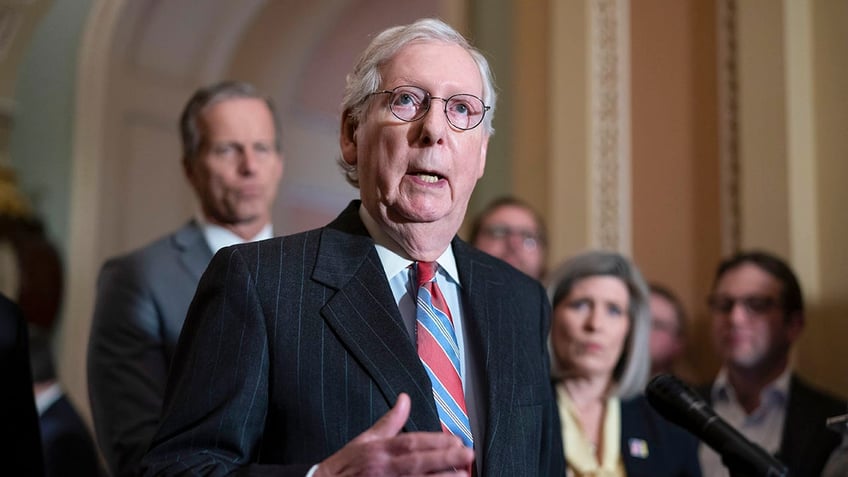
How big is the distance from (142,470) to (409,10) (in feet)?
23.7

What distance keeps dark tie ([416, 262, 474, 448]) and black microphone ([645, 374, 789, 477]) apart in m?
0.36

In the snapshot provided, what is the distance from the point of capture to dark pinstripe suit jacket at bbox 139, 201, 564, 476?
5.60 ft

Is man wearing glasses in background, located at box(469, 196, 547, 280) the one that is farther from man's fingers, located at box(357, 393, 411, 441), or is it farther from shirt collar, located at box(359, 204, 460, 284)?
man's fingers, located at box(357, 393, 411, 441)

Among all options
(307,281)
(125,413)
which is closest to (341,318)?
(307,281)

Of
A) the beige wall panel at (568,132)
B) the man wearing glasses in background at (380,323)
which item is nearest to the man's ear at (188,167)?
the man wearing glasses in background at (380,323)

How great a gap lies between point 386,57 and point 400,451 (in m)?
0.81

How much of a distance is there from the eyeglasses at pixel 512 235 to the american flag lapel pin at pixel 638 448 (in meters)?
1.17

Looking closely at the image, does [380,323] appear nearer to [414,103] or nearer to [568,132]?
[414,103]

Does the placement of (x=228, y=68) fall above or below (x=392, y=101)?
above

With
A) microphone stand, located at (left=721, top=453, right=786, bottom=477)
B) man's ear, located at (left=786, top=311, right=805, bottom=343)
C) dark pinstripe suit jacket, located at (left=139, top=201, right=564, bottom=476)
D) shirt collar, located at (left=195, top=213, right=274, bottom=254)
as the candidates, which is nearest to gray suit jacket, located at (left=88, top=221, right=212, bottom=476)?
shirt collar, located at (left=195, top=213, right=274, bottom=254)

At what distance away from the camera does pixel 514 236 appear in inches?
168

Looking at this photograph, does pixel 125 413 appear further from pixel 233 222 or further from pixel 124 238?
pixel 124 238

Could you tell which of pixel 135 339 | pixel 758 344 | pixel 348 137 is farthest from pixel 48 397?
pixel 758 344

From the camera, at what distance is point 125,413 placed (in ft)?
8.63
